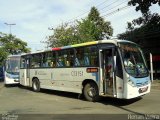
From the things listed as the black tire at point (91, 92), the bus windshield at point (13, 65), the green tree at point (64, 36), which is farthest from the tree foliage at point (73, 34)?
the black tire at point (91, 92)

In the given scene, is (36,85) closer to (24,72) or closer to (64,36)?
(24,72)

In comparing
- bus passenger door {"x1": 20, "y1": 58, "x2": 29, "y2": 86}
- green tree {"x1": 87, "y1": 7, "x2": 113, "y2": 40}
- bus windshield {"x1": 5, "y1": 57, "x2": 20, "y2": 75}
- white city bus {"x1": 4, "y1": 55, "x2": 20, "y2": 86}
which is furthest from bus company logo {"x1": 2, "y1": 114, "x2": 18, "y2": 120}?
green tree {"x1": 87, "y1": 7, "x2": 113, "y2": 40}

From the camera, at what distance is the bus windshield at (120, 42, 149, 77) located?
14.1 metres

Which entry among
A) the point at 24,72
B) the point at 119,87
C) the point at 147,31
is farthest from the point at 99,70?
the point at 147,31

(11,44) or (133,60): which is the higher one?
(11,44)

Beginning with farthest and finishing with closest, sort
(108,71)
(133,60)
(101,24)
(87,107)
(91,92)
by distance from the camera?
1. (101,24)
2. (91,92)
3. (108,71)
4. (133,60)
5. (87,107)

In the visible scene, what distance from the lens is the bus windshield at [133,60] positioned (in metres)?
14.1

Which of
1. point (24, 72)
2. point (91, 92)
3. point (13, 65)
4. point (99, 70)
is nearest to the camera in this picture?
point (99, 70)

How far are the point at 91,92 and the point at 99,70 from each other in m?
1.35

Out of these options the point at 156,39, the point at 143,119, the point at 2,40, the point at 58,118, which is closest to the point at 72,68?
the point at 58,118

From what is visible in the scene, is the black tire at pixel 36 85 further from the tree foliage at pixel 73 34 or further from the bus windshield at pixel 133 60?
the tree foliage at pixel 73 34

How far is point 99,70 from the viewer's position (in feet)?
49.8

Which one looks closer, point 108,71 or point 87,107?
point 87,107

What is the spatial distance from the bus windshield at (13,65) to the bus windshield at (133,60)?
13160mm
